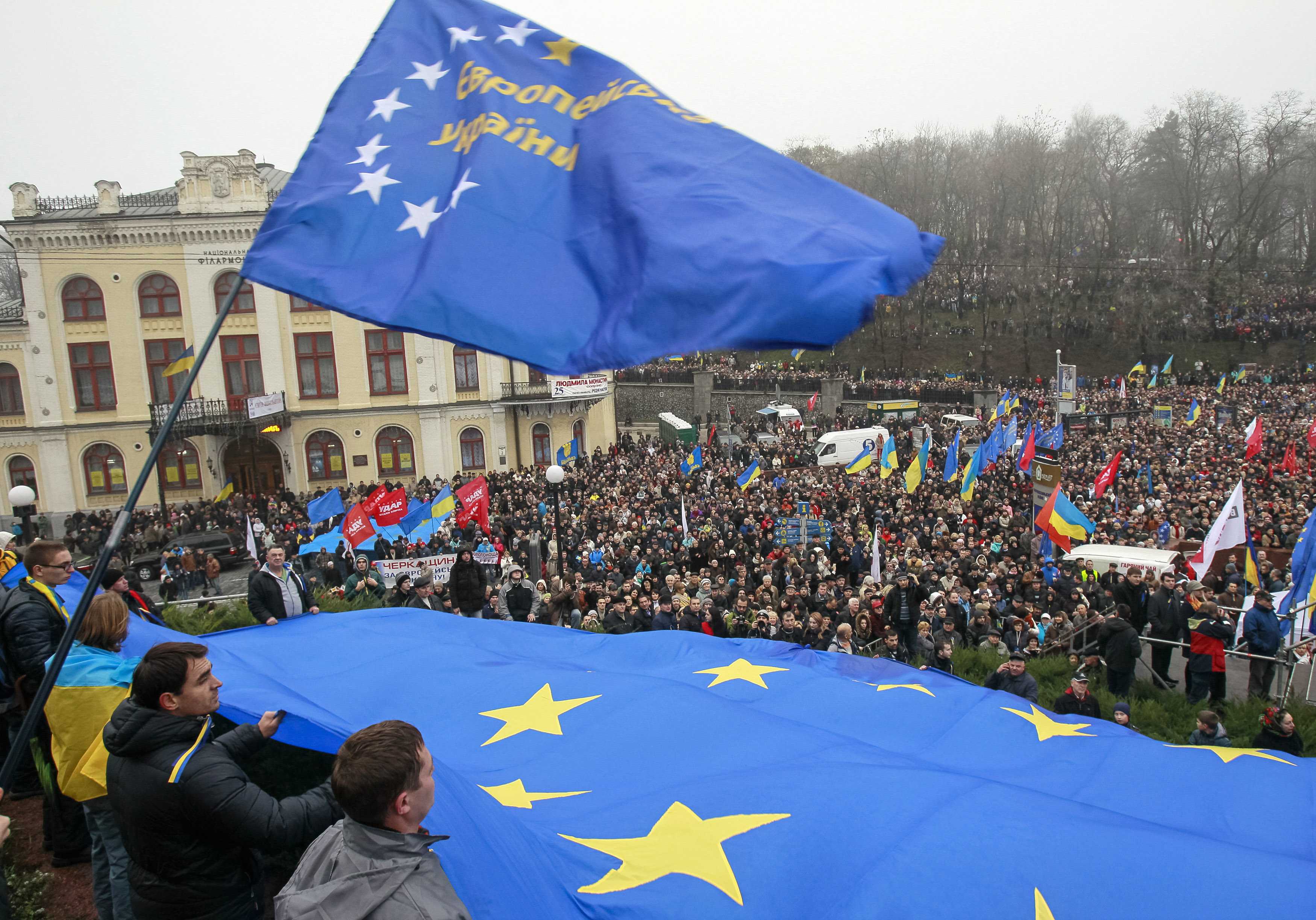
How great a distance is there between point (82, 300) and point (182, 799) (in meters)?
35.4

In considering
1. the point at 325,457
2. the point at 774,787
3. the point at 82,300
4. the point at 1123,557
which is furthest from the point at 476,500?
the point at 82,300

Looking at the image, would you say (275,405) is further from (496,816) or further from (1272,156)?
(1272,156)

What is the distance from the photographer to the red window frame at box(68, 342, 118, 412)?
31.5 metres

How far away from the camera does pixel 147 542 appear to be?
24.8m

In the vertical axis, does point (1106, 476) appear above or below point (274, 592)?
below

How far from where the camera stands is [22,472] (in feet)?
103

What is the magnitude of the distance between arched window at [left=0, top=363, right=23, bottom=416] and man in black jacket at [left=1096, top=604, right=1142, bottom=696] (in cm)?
3618

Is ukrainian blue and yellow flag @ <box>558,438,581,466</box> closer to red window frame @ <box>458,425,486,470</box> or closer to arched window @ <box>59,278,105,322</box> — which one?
red window frame @ <box>458,425,486,470</box>

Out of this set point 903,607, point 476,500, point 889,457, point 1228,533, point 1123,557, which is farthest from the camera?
point 889,457

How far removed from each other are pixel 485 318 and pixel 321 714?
2267 mm

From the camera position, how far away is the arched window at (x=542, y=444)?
3612 centimetres

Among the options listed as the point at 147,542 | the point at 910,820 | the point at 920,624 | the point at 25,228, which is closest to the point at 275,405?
the point at 147,542

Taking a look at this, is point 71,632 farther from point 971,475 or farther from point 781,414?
point 781,414

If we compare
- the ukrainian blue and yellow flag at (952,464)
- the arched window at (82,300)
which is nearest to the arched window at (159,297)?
the arched window at (82,300)
